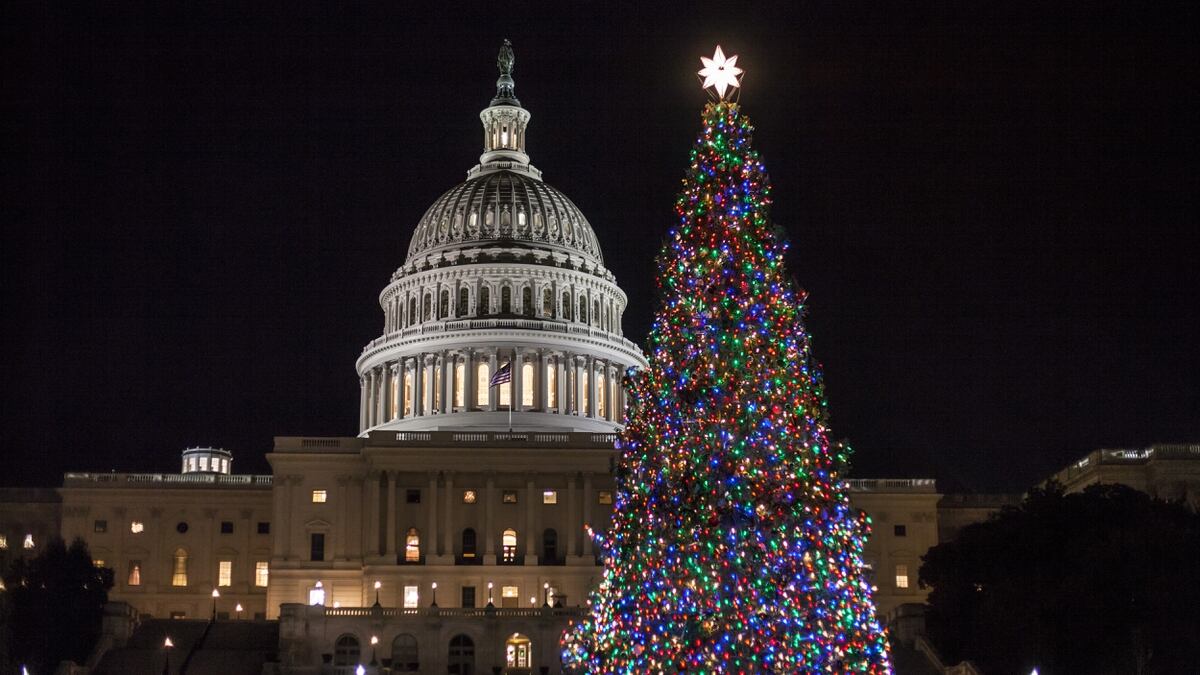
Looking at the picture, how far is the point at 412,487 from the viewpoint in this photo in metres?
108

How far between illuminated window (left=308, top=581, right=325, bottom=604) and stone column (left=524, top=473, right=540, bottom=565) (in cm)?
1169

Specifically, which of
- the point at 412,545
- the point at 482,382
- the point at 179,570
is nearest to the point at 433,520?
the point at 412,545

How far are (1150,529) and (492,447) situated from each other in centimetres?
4504

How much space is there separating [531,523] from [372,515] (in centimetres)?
920

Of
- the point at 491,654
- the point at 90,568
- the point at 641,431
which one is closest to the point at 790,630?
the point at 641,431

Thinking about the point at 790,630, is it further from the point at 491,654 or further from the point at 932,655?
the point at 491,654

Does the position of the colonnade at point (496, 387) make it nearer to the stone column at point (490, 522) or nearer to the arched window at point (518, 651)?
the stone column at point (490, 522)

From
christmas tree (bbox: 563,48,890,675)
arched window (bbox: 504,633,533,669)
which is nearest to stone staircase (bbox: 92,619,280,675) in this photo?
arched window (bbox: 504,633,533,669)

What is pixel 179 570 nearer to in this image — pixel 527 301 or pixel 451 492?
pixel 451 492

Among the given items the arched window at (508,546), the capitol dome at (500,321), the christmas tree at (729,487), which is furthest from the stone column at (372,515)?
the christmas tree at (729,487)

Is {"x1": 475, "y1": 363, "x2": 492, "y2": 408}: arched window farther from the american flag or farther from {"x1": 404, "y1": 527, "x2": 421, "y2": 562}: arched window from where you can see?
{"x1": 404, "y1": 527, "x2": 421, "y2": 562}: arched window

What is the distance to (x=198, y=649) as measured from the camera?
81.2 meters

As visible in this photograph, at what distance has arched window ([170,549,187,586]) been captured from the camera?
117000 millimetres

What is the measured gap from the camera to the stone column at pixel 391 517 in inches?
4163
